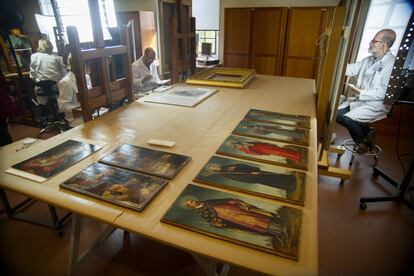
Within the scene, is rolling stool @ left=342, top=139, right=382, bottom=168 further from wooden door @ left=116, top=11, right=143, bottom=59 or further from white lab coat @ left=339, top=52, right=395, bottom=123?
wooden door @ left=116, top=11, right=143, bottom=59

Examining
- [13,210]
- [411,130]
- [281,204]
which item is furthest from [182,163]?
[411,130]

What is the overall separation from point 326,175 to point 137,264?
177 cm

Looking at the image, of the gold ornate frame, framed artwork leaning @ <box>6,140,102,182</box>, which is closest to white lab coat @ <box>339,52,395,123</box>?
the gold ornate frame

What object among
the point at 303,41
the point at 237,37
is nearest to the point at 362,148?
the point at 303,41

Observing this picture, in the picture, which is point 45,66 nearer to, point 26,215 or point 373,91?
point 26,215

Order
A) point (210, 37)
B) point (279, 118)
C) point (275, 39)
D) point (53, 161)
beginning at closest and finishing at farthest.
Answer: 1. point (53, 161)
2. point (279, 118)
3. point (275, 39)
4. point (210, 37)

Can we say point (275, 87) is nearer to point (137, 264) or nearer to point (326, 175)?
point (326, 175)

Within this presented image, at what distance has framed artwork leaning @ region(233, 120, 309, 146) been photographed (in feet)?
4.21

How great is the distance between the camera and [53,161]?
105 cm

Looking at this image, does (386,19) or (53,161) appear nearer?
(53,161)

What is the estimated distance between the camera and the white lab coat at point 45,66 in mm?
3652

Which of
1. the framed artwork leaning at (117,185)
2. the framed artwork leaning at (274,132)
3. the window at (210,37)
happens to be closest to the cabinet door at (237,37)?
the window at (210,37)

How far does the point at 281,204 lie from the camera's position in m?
0.81

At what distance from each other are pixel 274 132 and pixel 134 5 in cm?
494
